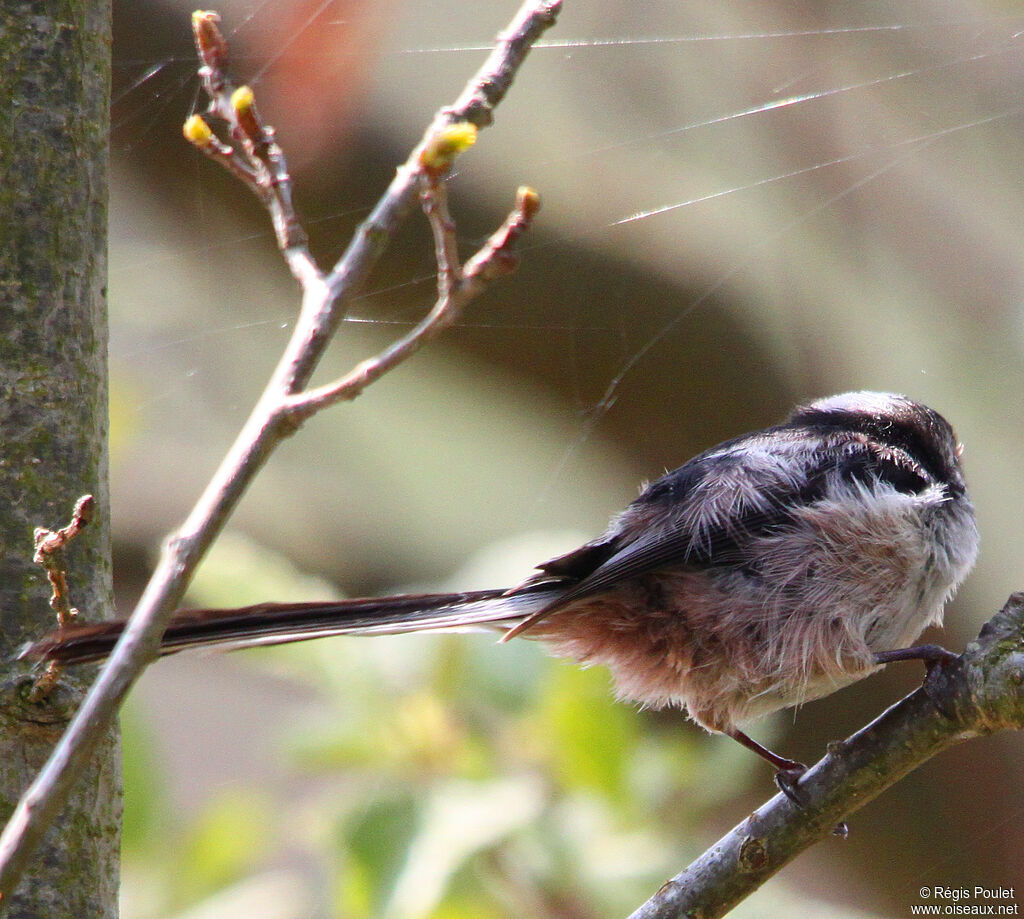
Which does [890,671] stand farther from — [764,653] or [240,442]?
[240,442]

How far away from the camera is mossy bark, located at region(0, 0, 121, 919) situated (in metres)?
1.26

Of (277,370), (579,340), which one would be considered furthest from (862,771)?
(579,340)

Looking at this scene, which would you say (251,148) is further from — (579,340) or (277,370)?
(579,340)

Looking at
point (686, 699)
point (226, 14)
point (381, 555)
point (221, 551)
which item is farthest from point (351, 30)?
point (686, 699)

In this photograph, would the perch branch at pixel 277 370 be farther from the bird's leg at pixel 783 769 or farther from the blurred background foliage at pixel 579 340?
the blurred background foliage at pixel 579 340

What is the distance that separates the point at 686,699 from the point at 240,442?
1.30 m

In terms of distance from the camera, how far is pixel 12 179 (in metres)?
1.37

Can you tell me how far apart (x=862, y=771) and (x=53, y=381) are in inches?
47.0

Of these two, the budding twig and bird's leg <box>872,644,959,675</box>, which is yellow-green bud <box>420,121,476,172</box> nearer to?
the budding twig

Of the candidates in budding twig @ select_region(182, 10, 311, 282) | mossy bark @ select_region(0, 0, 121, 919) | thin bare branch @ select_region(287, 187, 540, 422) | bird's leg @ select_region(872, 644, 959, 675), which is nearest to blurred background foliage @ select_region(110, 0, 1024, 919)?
bird's leg @ select_region(872, 644, 959, 675)

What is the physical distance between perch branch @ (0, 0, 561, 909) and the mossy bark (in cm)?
24

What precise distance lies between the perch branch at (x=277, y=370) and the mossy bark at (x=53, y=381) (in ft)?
0.78

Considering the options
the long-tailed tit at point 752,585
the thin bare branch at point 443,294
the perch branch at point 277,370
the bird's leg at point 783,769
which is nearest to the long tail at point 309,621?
the long-tailed tit at point 752,585

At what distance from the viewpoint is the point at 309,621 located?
1.53 metres
